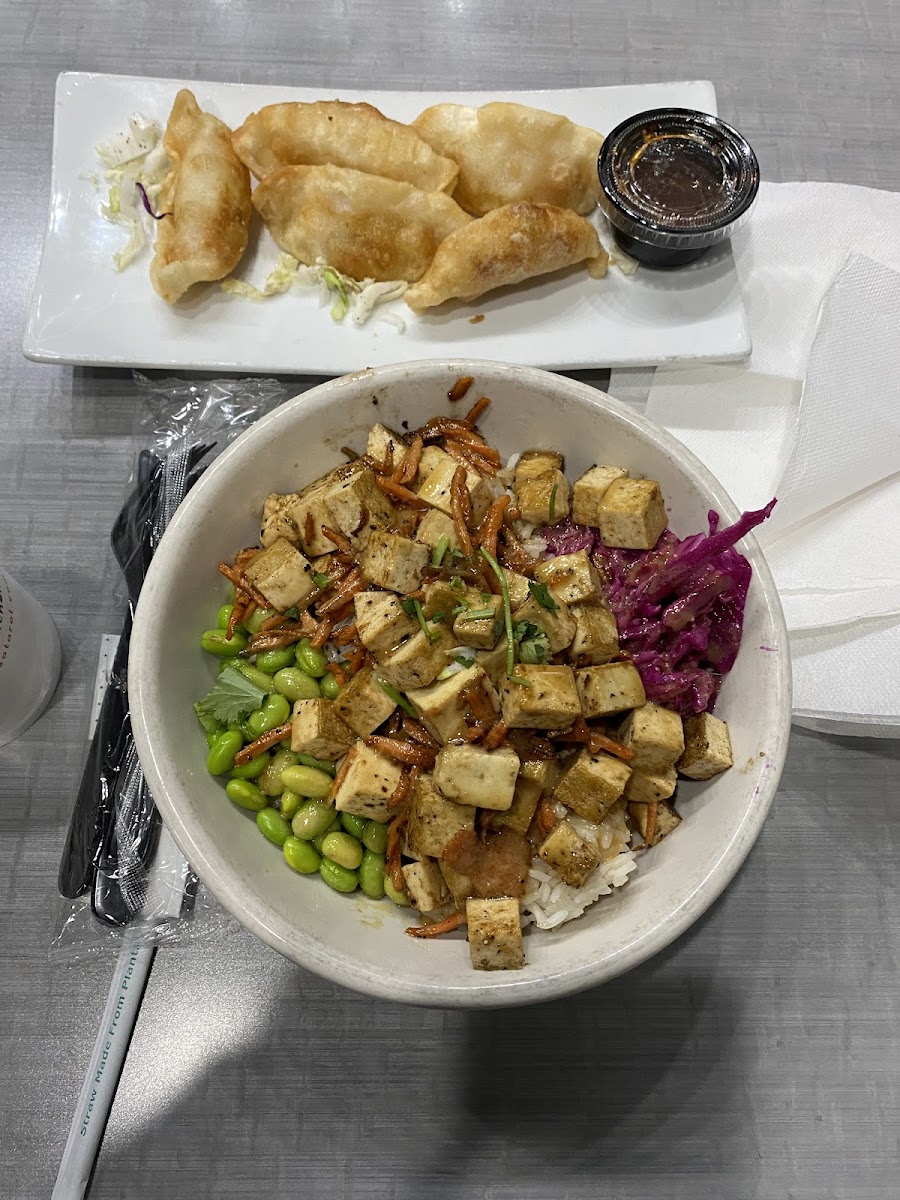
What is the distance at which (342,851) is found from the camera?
1.74 metres

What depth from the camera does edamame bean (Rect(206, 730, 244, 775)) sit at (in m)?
1.75

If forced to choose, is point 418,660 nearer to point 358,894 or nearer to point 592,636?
point 592,636

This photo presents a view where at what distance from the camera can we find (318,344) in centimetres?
254

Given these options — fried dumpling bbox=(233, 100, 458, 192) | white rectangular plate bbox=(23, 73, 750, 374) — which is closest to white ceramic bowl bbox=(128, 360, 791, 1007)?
white rectangular plate bbox=(23, 73, 750, 374)

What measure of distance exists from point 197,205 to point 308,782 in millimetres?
1938

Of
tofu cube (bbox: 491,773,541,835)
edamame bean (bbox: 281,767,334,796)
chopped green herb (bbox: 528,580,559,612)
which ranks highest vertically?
chopped green herb (bbox: 528,580,559,612)

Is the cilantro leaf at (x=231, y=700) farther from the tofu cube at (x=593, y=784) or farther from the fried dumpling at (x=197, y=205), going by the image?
the fried dumpling at (x=197, y=205)

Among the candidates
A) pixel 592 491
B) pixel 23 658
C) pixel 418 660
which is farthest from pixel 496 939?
pixel 23 658

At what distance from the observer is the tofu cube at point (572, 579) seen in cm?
174

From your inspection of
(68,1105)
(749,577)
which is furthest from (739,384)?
(68,1105)

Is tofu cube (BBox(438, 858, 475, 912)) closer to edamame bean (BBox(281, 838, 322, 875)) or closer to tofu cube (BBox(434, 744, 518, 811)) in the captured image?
tofu cube (BBox(434, 744, 518, 811))

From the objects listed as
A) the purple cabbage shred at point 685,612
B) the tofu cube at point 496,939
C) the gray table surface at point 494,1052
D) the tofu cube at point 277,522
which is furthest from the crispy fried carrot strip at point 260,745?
the purple cabbage shred at point 685,612

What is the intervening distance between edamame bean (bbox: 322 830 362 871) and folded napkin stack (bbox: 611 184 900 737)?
1266mm

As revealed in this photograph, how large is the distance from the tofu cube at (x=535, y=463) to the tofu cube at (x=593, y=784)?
2.26 ft
